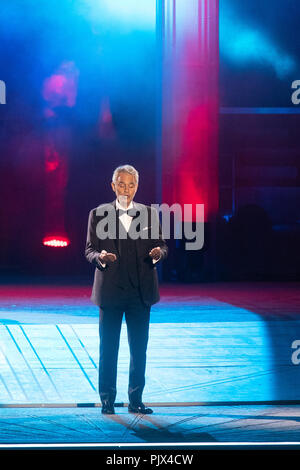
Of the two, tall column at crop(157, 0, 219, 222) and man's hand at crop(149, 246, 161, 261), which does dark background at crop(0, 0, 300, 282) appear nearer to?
tall column at crop(157, 0, 219, 222)

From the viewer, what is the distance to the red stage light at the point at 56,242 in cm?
1658

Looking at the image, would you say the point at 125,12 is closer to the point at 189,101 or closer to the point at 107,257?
the point at 189,101

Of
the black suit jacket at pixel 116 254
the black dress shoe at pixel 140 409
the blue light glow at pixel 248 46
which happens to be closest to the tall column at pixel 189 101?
the blue light glow at pixel 248 46

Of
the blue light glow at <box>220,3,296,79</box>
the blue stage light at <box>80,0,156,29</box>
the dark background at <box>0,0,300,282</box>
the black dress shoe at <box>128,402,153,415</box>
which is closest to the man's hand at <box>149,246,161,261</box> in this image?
the black dress shoe at <box>128,402,153,415</box>

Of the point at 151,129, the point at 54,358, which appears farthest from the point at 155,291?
the point at 151,129

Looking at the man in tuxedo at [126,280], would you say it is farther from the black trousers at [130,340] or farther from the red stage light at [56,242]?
the red stage light at [56,242]

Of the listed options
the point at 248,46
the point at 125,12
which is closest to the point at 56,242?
the point at 125,12

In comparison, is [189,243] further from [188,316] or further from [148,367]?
[148,367]

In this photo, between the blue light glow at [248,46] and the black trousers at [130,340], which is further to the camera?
the blue light glow at [248,46]

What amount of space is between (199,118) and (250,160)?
10.2 feet

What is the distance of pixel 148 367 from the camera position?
6.59 m

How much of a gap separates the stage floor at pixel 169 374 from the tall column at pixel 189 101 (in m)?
3.52

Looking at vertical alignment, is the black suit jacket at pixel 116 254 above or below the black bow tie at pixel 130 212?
below

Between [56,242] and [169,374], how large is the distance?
10.5 m
